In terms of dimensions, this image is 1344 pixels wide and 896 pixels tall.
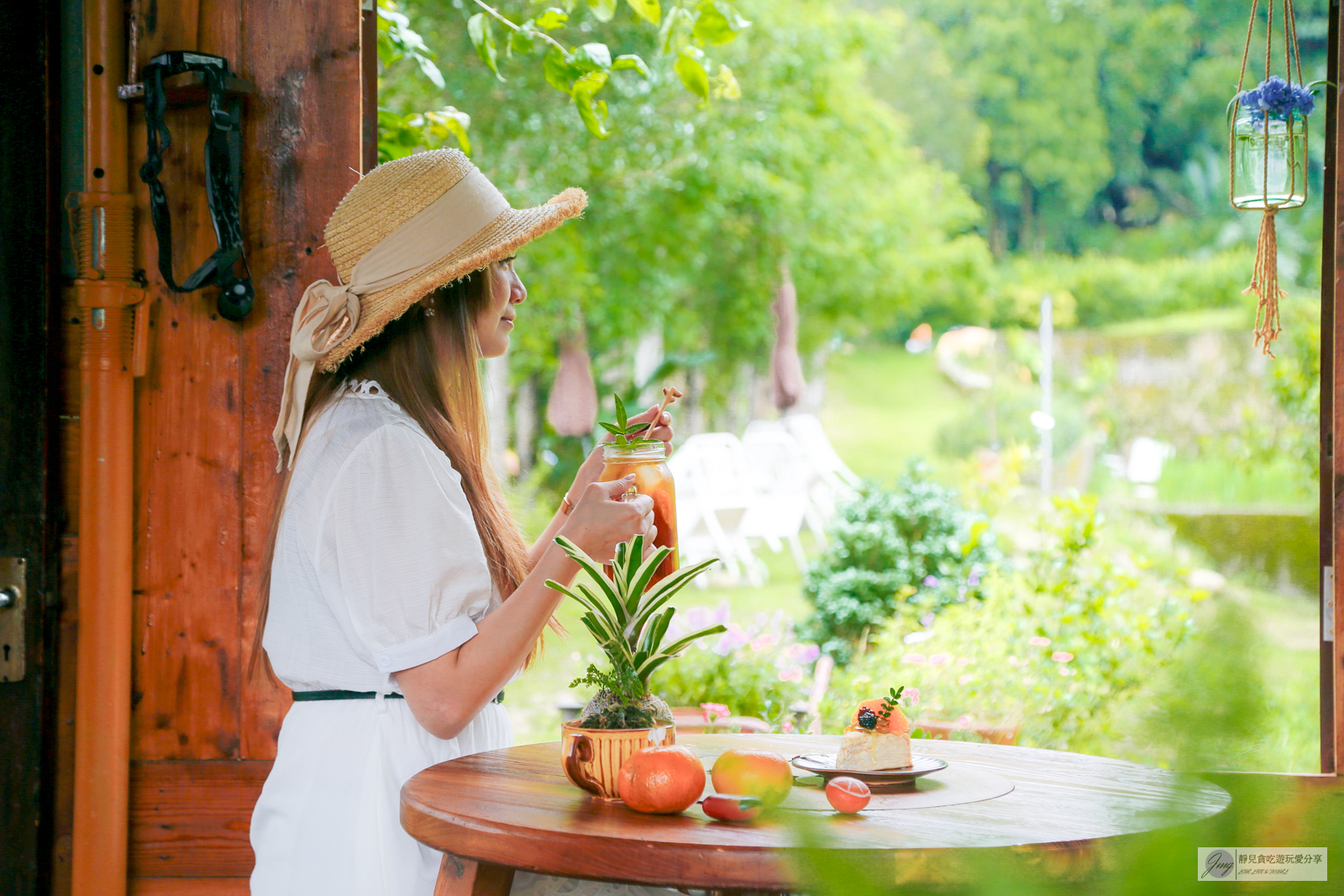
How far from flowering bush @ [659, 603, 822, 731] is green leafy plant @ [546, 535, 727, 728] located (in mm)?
1993

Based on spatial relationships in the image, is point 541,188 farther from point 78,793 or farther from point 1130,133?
point 1130,133

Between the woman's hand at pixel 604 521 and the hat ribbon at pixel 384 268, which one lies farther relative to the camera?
the hat ribbon at pixel 384 268

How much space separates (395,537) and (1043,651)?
2.36 m

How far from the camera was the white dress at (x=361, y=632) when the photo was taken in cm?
127

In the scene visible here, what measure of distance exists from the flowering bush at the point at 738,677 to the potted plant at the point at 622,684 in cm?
198

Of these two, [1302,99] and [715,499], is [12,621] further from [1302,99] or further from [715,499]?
[715,499]

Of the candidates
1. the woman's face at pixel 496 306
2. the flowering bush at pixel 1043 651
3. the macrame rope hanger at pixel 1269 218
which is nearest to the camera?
the woman's face at pixel 496 306

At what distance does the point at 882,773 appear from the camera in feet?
4.00

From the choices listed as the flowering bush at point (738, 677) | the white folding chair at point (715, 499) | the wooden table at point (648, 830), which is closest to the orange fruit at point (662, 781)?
the wooden table at point (648, 830)

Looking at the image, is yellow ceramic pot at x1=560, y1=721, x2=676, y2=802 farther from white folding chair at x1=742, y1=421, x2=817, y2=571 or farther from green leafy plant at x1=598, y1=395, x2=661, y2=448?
white folding chair at x1=742, y1=421, x2=817, y2=571

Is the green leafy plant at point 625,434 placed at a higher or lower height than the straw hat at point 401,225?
lower

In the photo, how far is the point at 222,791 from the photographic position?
1745 millimetres
